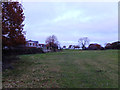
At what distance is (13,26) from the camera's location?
10781mm

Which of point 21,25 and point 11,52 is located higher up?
point 21,25

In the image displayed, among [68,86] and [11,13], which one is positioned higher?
[11,13]

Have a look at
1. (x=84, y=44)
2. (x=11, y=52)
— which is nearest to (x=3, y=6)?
(x=11, y=52)

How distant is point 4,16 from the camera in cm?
1028

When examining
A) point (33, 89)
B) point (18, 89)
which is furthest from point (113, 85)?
point (18, 89)

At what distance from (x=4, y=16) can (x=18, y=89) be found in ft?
23.2

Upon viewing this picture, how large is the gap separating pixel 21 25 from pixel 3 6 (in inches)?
80.7

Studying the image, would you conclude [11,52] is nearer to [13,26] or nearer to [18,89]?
[13,26]

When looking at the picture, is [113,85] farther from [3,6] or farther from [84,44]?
[84,44]

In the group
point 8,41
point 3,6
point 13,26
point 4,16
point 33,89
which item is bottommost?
point 33,89

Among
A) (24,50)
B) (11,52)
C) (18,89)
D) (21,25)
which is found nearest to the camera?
(18,89)

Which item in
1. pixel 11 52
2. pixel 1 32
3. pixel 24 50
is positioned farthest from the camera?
pixel 24 50

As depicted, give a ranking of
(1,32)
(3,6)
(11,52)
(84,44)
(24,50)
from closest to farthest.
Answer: (1,32) → (3,6) → (11,52) → (24,50) → (84,44)

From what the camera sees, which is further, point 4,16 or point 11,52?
point 11,52
